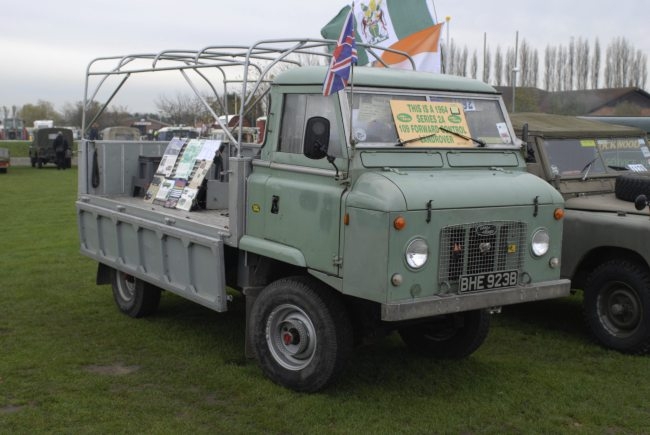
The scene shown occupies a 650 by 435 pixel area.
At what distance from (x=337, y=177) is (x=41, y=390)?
9.25 ft

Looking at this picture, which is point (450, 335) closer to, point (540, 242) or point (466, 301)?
point (540, 242)

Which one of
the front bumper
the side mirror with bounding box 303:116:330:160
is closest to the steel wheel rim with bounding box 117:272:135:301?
the side mirror with bounding box 303:116:330:160

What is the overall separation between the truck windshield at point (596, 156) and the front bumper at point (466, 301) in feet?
7.71

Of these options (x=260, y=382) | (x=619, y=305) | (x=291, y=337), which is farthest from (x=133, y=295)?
(x=619, y=305)

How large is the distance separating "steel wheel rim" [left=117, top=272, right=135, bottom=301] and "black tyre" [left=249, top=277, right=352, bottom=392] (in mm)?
2682

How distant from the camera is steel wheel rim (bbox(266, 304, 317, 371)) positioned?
568cm

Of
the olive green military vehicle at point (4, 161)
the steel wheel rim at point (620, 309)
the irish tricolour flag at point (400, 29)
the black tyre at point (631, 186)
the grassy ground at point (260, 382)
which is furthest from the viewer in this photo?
the olive green military vehicle at point (4, 161)

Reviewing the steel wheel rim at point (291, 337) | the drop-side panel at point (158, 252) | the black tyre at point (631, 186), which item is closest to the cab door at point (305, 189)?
the steel wheel rim at point (291, 337)

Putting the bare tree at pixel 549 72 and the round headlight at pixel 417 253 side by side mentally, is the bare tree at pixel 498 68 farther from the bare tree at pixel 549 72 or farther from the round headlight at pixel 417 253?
the round headlight at pixel 417 253

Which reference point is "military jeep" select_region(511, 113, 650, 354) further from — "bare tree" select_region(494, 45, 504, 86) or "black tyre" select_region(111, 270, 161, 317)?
"bare tree" select_region(494, 45, 504, 86)

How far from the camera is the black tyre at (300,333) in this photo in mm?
5492

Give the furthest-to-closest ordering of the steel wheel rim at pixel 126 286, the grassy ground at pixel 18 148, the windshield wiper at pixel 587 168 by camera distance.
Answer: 1. the grassy ground at pixel 18 148
2. the steel wheel rim at pixel 126 286
3. the windshield wiper at pixel 587 168

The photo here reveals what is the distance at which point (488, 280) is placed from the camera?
18.1ft

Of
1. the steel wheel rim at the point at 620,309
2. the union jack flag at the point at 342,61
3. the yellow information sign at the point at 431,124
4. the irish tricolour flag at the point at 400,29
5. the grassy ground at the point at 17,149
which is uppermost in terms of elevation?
the irish tricolour flag at the point at 400,29
